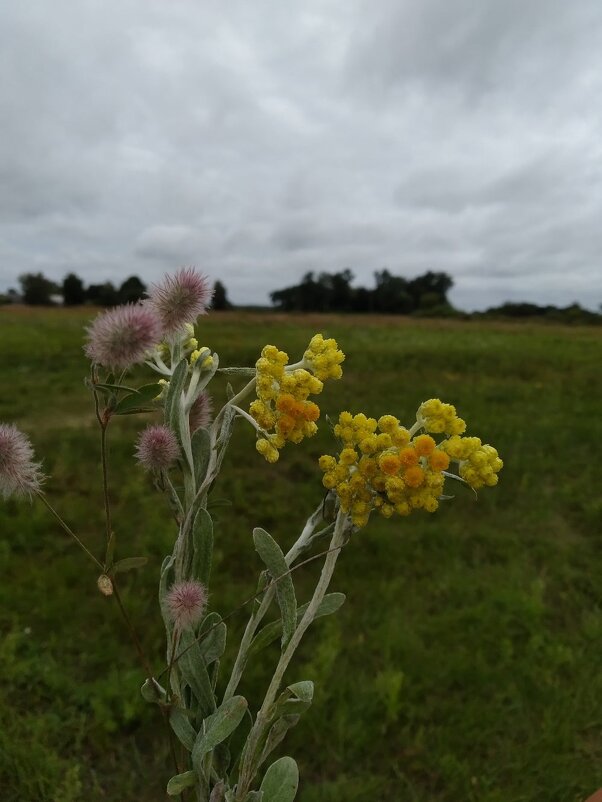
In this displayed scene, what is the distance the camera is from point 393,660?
9.39ft

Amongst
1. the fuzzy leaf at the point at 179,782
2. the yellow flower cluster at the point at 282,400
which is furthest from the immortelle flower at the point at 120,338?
the fuzzy leaf at the point at 179,782

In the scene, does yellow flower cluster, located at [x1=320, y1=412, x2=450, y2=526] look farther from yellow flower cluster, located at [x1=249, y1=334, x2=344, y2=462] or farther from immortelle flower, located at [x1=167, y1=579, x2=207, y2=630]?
immortelle flower, located at [x1=167, y1=579, x2=207, y2=630]

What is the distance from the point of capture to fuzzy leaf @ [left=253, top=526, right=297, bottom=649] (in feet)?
2.52

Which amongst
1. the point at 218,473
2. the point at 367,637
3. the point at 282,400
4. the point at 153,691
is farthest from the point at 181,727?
the point at 367,637

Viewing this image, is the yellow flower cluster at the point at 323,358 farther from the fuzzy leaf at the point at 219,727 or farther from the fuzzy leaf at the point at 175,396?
the fuzzy leaf at the point at 219,727

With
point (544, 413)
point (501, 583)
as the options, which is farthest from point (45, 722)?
point (544, 413)

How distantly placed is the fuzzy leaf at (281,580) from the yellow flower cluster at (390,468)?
0.12m

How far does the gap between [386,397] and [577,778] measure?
486 cm

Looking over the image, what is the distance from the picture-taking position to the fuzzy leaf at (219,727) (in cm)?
68

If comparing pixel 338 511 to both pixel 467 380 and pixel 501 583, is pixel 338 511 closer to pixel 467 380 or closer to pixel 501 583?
pixel 501 583

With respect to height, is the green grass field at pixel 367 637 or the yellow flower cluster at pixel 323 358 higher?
the yellow flower cluster at pixel 323 358

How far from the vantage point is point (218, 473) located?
76cm

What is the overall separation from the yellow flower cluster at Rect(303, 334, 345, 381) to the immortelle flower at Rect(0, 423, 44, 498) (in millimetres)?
358

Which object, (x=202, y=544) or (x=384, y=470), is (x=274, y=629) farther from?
(x=384, y=470)
